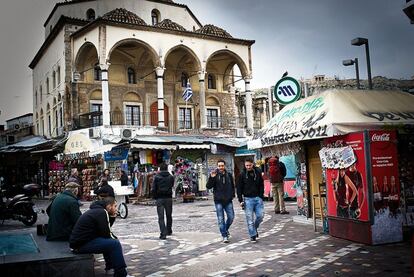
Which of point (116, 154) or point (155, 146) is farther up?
point (155, 146)

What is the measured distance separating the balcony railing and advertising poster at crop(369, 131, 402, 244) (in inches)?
775

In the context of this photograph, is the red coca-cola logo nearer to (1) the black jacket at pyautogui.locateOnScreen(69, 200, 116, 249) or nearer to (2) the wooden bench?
(1) the black jacket at pyautogui.locateOnScreen(69, 200, 116, 249)

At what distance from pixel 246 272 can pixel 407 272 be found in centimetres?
217

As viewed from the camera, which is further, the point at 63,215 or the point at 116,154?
the point at 116,154

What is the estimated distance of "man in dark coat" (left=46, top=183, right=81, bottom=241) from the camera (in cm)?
643

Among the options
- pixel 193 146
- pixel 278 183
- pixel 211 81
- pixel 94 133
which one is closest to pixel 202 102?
pixel 211 81

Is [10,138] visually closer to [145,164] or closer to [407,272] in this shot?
[145,164]

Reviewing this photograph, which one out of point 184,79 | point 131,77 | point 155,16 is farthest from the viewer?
point 155,16

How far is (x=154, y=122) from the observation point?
2997 centimetres

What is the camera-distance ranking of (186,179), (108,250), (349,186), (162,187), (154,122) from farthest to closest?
(154,122) < (186,179) < (162,187) < (349,186) < (108,250)

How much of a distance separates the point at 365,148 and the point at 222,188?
299 centimetres

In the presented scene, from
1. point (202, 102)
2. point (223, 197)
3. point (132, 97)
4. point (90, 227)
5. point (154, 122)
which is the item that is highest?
point (132, 97)

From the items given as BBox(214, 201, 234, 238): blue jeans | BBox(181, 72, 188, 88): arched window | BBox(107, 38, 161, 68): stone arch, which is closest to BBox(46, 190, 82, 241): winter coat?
BBox(214, 201, 234, 238): blue jeans

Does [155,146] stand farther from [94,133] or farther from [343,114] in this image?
[343,114]
